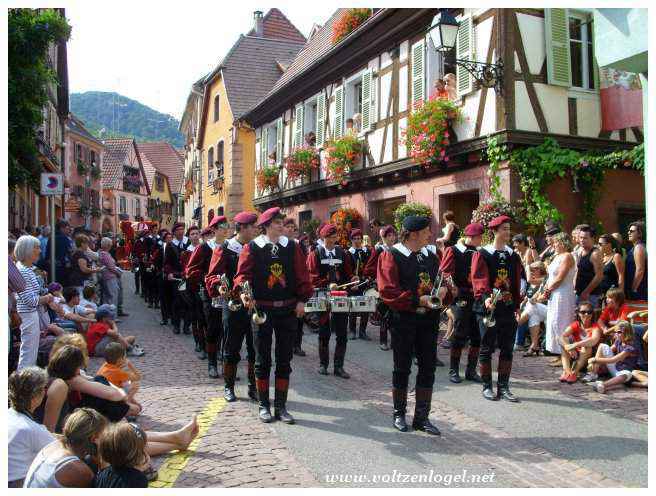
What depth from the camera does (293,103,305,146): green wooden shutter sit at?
21241 mm

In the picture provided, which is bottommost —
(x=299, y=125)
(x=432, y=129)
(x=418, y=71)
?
(x=432, y=129)

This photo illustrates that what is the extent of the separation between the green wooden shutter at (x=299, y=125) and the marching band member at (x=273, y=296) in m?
15.0

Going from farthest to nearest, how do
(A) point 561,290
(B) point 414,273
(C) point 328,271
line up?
1. (C) point 328,271
2. (A) point 561,290
3. (B) point 414,273

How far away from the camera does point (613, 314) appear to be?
8.40 meters

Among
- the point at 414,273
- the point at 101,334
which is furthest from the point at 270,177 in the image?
the point at 414,273

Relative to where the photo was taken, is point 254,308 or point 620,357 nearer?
point 254,308

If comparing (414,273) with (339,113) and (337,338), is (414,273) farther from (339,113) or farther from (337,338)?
(339,113)

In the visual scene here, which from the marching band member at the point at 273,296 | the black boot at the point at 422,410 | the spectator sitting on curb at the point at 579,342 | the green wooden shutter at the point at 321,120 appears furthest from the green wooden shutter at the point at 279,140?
the black boot at the point at 422,410

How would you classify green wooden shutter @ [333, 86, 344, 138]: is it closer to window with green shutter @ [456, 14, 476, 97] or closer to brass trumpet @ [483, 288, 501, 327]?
window with green shutter @ [456, 14, 476, 97]

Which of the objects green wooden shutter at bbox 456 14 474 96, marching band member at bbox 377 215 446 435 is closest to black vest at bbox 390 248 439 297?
marching band member at bbox 377 215 446 435

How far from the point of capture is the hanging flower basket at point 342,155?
17141mm

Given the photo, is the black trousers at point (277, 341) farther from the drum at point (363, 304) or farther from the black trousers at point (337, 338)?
the black trousers at point (337, 338)

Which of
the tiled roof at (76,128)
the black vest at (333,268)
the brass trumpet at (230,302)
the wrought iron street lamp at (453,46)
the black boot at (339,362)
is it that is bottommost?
the black boot at (339,362)

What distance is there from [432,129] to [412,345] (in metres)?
8.22
